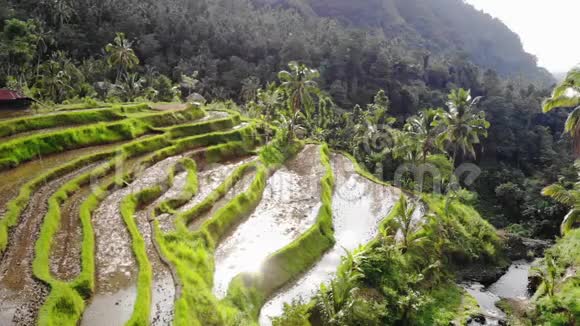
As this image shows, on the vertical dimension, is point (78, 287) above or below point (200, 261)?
above

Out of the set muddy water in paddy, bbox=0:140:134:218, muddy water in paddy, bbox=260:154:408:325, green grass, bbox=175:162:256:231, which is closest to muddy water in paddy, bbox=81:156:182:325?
green grass, bbox=175:162:256:231

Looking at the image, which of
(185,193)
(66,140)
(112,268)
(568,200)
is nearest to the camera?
(112,268)

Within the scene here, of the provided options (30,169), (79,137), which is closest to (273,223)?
(30,169)

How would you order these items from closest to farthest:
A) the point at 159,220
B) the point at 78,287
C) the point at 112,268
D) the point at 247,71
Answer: the point at 78,287
the point at 112,268
the point at 159,220
the point at 247,71

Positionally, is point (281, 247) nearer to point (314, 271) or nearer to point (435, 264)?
point (314, 271)

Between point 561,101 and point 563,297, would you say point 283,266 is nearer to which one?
point 563,297

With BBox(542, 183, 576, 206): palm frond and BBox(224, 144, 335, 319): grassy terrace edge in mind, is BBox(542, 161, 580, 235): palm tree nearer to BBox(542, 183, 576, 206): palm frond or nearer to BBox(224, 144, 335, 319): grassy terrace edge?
BBox(542, 183, 576, 206): palm frond

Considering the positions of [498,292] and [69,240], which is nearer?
[69,240]
